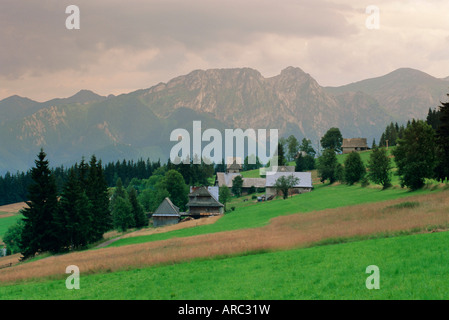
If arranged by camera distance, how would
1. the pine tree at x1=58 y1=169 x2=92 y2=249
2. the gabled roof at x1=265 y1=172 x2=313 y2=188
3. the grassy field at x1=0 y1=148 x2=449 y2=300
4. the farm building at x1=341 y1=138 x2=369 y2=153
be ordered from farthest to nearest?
the farm building at x1=341 y1=138 x2=369 y2=153
the gabled roof at x1=265 y1=172 x2=313 y2=188
the pine tree at x1=58 y1=169 x2=92 y2=249
the grassy field at x1=0 y1=148 x2=449 y2=300

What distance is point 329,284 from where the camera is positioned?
18.0 meters

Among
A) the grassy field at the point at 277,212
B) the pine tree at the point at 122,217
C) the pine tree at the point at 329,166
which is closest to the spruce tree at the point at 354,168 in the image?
the pine tree at the point at 329,166

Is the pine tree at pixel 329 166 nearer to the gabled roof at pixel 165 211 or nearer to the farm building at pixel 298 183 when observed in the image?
the farm building at pixel 298 183

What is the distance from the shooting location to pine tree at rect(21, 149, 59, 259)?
186ft

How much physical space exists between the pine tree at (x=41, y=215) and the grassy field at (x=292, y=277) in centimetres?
2936

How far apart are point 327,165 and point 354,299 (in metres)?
104

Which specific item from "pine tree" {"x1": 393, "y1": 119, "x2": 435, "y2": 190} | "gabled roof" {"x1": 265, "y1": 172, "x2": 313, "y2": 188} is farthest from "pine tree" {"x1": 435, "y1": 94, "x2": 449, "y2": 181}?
"gabled roof" {"x1": 265, "y1": 172, "x2": 313, "y2": 188}

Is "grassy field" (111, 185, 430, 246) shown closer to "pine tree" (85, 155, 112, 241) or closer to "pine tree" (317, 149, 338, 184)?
"pine tree" (85, 155, 112, 241)

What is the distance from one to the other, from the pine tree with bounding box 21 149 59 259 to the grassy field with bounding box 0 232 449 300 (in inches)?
1156

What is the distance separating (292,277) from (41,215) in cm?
4635

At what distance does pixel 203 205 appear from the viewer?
104 meters

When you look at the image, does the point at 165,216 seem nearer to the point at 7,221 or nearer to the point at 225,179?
the point at 225,179
